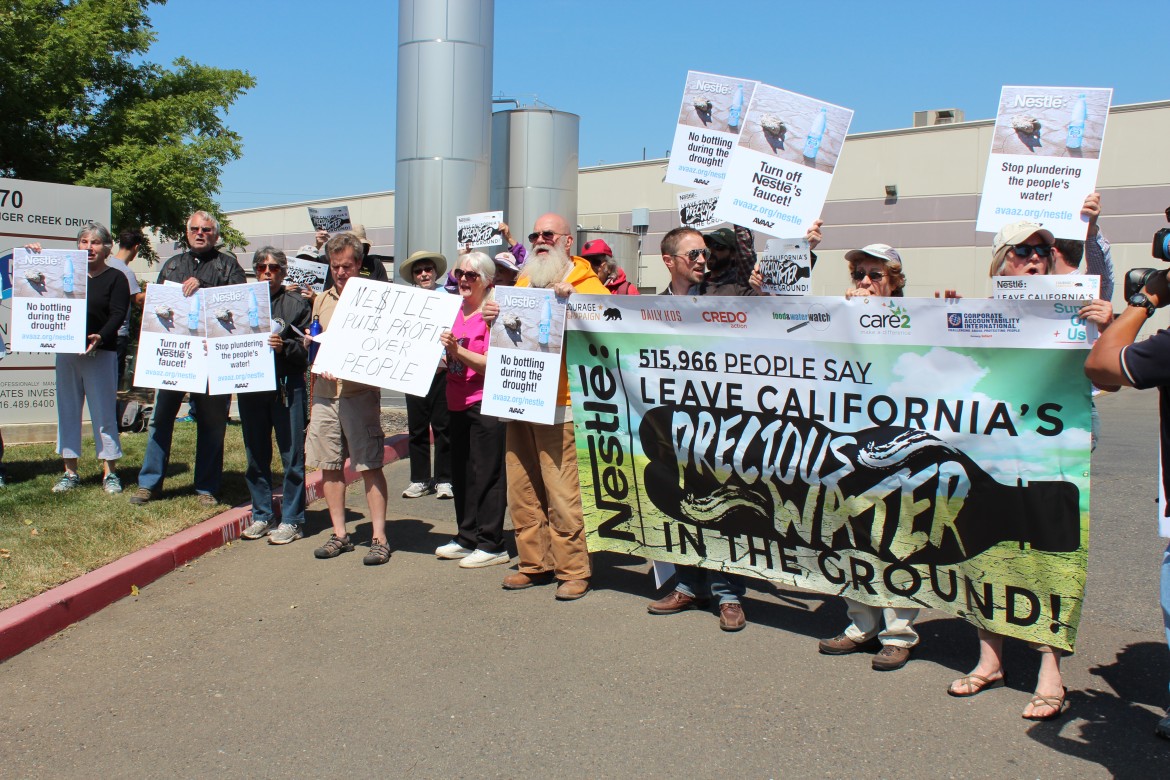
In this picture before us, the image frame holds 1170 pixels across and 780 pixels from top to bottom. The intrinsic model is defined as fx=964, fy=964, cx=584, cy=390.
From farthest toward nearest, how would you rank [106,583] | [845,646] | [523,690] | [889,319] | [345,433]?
[345,433]
[106,583]
[845,646]
[889,319]
[523,690]

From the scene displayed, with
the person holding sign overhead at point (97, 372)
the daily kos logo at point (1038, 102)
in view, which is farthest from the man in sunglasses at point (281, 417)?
the daily kos logo at point (1038, 102)

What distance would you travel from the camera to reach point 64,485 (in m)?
7.55

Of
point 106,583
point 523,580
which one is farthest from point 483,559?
point 106,583

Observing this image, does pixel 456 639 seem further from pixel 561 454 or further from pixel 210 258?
pixel 210 258

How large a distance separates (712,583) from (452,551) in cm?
197

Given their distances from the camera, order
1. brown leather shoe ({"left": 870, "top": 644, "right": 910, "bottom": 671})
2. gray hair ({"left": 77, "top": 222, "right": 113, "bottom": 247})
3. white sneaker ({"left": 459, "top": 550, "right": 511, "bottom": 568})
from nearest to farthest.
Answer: brown leather shoe ({"left": 870, "top": 644, "right": 910, "bottom": 671})
white sneaker ({"left": 459, "top": 550, "right": 511, "bottom": 568})
gray hair ({"left": 77, "top": 222, "right": 113, "bottom": 247})

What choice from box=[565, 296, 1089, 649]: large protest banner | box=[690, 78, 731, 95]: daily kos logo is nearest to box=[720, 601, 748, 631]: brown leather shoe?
box=[565, 296, 1089, 649]: large protest banner

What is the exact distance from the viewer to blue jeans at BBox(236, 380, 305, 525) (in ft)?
22.2

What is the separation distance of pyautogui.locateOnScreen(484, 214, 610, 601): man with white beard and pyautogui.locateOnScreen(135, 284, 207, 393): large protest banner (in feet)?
7.87

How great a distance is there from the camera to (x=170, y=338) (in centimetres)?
676

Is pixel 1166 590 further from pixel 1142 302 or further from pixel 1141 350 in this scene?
pixel 1142 302

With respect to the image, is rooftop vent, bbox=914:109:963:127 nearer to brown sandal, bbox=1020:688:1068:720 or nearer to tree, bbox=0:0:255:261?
tree, bbox=0:0:255:261

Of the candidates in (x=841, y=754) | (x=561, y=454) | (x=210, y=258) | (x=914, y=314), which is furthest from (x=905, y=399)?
(x=210, y=258)

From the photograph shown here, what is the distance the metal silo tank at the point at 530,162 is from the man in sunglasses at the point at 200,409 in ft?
31.3
